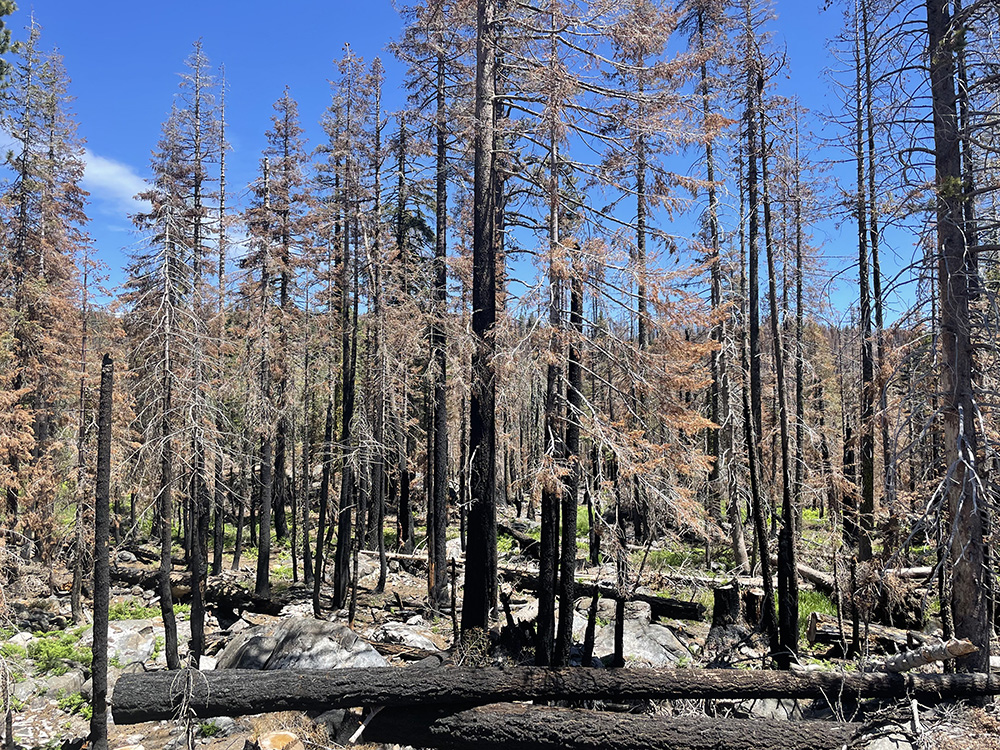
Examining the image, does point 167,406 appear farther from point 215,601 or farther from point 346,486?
point 215,601

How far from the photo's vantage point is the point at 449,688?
28.0 ft

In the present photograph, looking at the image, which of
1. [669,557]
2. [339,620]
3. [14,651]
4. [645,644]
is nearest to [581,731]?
[645,644]

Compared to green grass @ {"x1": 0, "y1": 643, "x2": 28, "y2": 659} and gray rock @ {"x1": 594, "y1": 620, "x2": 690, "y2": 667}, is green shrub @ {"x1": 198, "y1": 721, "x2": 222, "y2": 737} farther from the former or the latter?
green grass @ {"x1": 0, "y1": 643, "x2": 28, "y2": 659}

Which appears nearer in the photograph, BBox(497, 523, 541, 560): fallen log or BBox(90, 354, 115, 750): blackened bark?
BBox(90, 354, 115, 750): blackened bark

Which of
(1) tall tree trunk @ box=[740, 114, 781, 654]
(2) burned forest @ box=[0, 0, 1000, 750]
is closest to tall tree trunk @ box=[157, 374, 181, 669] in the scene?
(2) burned forest @ box=[0, 0, 1000, 750]

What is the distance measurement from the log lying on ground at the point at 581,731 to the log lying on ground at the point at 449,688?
0.91ft

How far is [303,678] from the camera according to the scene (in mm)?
8742

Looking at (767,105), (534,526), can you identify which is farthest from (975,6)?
(534,526)

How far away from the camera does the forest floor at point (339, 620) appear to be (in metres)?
8.75

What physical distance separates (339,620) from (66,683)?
645 cm

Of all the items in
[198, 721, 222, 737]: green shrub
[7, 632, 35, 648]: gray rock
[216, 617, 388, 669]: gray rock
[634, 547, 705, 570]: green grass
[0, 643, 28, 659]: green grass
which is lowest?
[7, 632, 35, 648]: gray rock

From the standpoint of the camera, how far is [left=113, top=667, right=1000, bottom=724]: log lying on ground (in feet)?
27.7

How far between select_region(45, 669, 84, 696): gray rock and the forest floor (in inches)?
1.3

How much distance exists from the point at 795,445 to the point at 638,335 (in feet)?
19.8
